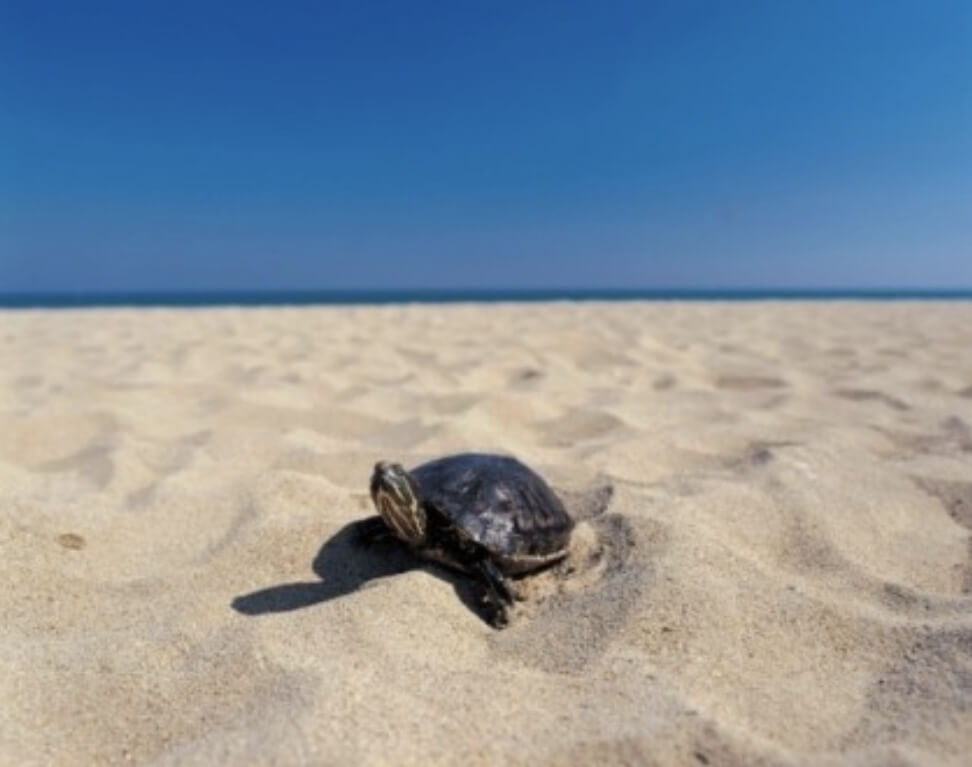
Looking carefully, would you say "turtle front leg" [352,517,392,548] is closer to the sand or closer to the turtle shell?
the sand

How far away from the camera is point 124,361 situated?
6.41m

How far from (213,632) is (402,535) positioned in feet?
2.20

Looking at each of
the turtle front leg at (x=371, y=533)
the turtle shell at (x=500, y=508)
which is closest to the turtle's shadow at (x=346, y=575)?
the turtle front leg at (x=371, y=533)

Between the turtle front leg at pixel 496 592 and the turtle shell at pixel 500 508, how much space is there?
0.05 metres

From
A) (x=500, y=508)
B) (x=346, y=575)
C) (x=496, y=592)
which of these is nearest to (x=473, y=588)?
(x=496, y=592)

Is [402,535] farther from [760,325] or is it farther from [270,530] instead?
[760,325]

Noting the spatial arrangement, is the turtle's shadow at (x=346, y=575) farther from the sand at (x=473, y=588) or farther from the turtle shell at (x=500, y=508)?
the turtle shell at (x=500, y=508)

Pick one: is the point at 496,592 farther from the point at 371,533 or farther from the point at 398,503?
the point at 371,533

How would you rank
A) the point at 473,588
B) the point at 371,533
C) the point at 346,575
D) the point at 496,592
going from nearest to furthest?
the point at 496,592 < the point at 473,588 < the point at 346,575 < the point at 371,533

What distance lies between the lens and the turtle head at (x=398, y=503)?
8.11 feet

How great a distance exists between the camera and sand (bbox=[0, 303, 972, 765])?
1634mm

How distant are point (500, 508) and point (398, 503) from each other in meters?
0.35

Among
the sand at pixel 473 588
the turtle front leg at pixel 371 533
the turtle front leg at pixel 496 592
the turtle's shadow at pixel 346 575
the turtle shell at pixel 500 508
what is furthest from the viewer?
the turtle front leg at pixel 371 533

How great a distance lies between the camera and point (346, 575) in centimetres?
260
